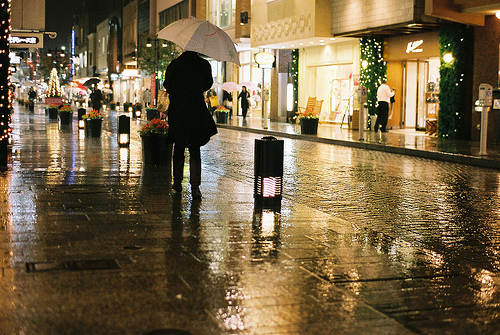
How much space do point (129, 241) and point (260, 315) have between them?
7.82 ft

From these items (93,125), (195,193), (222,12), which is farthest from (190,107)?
(222,12)

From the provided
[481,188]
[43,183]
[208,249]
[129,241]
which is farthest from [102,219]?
Result: [481,188]

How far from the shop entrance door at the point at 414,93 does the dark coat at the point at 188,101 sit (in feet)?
72.4

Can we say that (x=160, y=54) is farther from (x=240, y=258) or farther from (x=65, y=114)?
(x=240, y=258)

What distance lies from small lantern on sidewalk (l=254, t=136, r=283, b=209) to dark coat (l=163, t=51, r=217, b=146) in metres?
0.82

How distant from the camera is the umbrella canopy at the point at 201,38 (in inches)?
382

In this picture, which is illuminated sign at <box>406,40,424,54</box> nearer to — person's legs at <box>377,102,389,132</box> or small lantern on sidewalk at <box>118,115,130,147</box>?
person's legs at <box>377,102,389,132</box>

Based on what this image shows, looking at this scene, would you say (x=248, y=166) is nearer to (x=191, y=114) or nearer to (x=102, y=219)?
(x=191, y=114)

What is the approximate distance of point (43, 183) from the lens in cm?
1050

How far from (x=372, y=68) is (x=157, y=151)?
19.5 meters

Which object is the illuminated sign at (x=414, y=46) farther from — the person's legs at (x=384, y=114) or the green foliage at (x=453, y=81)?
the green foliage at (x=453, y=81)

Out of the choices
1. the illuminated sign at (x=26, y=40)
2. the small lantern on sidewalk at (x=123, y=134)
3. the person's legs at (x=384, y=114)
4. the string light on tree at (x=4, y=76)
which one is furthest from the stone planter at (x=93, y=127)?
the person's legs at (x=384, y=114)

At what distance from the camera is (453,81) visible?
25.0 meters

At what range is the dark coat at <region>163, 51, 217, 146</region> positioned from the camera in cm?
922
